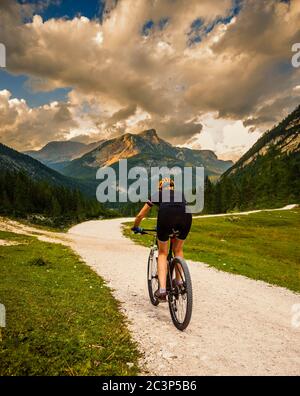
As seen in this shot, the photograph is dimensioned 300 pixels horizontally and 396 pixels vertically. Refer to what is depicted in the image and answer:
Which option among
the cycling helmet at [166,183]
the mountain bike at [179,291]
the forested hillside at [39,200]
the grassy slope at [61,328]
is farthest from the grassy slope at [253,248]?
the forested hillside at [39,200]

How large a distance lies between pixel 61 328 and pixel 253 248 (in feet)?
106

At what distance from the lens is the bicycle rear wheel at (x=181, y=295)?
838 cm

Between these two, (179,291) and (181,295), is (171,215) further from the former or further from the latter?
(181,295)

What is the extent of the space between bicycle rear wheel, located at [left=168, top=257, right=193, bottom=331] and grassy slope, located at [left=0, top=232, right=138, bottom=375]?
1.51m

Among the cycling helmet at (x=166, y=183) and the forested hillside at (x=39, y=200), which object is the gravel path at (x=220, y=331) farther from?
the forested hillside at (x=39, y=200)

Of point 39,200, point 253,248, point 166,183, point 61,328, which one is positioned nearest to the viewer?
point 61,328

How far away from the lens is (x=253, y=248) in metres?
37.0

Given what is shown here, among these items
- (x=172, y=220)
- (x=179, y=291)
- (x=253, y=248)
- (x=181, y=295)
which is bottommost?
(x=253, y=248)

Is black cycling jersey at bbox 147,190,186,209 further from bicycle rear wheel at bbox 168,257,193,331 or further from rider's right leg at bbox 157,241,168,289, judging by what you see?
bicycle rear wheel at bbox 168,257,193,331

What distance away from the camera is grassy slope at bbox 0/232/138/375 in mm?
6508

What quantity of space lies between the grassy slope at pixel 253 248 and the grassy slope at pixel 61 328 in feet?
34.7

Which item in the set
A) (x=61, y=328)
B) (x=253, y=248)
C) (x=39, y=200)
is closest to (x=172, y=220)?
(x=61, y=328)

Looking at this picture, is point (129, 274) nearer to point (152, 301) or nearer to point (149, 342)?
point (152, 301)
